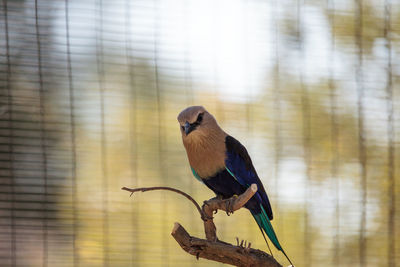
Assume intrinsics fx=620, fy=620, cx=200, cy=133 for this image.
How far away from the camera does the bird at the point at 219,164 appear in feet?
6.16

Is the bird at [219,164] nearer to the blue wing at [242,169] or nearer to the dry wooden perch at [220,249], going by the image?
the blue wing at [242,169]

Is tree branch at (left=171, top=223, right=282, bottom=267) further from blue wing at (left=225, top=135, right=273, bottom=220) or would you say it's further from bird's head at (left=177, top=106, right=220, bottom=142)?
bird's head at (left=177, top=106, right=220, bottom=142)

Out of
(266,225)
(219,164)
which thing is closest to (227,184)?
(219,164)

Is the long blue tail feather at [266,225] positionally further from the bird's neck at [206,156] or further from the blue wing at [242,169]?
the bird's neck at [206,156]

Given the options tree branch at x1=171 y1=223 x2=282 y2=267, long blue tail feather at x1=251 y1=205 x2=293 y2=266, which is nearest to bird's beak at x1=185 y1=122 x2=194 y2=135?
long blue tail feather at x1=251 y1=205 x2=293 y2=266

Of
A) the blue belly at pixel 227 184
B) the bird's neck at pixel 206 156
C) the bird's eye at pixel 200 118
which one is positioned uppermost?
the bird's eye at pixel 200 118

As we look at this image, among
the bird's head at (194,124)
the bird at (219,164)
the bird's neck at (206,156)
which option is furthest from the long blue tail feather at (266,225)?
the bird's head at (194,124)

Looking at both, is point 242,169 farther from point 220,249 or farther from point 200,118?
point 220,249

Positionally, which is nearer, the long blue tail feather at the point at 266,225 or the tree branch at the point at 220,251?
the tree branch at the point at 220,251

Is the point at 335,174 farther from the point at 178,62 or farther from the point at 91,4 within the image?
the point at 91,4

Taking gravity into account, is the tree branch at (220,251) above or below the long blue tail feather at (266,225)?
below

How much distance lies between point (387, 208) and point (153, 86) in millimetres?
1208

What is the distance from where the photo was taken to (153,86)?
2684 mm

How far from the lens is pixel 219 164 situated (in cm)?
190
